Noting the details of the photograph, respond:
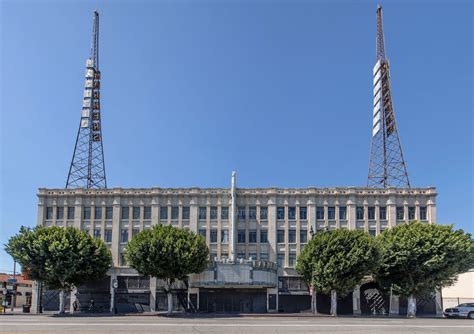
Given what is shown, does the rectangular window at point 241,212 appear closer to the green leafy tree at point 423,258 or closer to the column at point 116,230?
the column at point 116,230

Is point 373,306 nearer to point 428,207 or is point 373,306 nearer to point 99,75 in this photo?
point 428,207

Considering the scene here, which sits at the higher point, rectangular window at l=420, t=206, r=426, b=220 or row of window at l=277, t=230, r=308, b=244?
rectangular window at l=420, t=206, r=426, b=220

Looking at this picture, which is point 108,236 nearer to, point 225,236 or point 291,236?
point 225,236

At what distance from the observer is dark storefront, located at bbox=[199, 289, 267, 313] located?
186 ft

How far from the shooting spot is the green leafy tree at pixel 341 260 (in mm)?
46281

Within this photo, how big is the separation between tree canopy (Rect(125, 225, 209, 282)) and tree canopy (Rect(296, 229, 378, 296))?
42.0 ft

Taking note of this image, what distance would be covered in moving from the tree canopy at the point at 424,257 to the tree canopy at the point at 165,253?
65.7 feet

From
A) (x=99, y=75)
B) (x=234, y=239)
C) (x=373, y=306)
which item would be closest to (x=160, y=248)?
(x=234, y=239)

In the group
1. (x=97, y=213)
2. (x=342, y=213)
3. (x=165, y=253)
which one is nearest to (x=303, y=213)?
(x=342, y=213)

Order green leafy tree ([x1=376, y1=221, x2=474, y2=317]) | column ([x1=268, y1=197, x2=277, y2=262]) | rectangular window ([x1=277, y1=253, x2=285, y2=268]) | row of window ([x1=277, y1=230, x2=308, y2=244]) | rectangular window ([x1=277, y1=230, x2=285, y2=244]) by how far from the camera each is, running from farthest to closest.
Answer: rectangular window ([x1=277, y1=230, x2=285, y2=244]) → row of window ([x1=277, y1=230, x2=308, y2=244]) → column ([x1=268, y1=197, x2=277, y2=262]) → rectangular window ([x1=277, y1=253, x2=285, y2=268]) → green leafy tree ([x1=376, y1=221, x2=474, y2=317])

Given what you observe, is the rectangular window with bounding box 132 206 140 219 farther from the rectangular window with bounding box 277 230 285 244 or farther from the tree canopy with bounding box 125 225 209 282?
the rectangular window with bounding box 277 230 285 244

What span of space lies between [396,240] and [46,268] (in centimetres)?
3658

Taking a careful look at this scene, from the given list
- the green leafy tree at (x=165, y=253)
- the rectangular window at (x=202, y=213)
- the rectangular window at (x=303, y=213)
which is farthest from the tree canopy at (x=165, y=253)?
the rectangular window at (x=303, y=213)

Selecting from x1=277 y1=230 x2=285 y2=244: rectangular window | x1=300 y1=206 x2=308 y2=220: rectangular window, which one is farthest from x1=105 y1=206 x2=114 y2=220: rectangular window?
x1=300 y1=206 x2=308 y2=220: rectangular window
